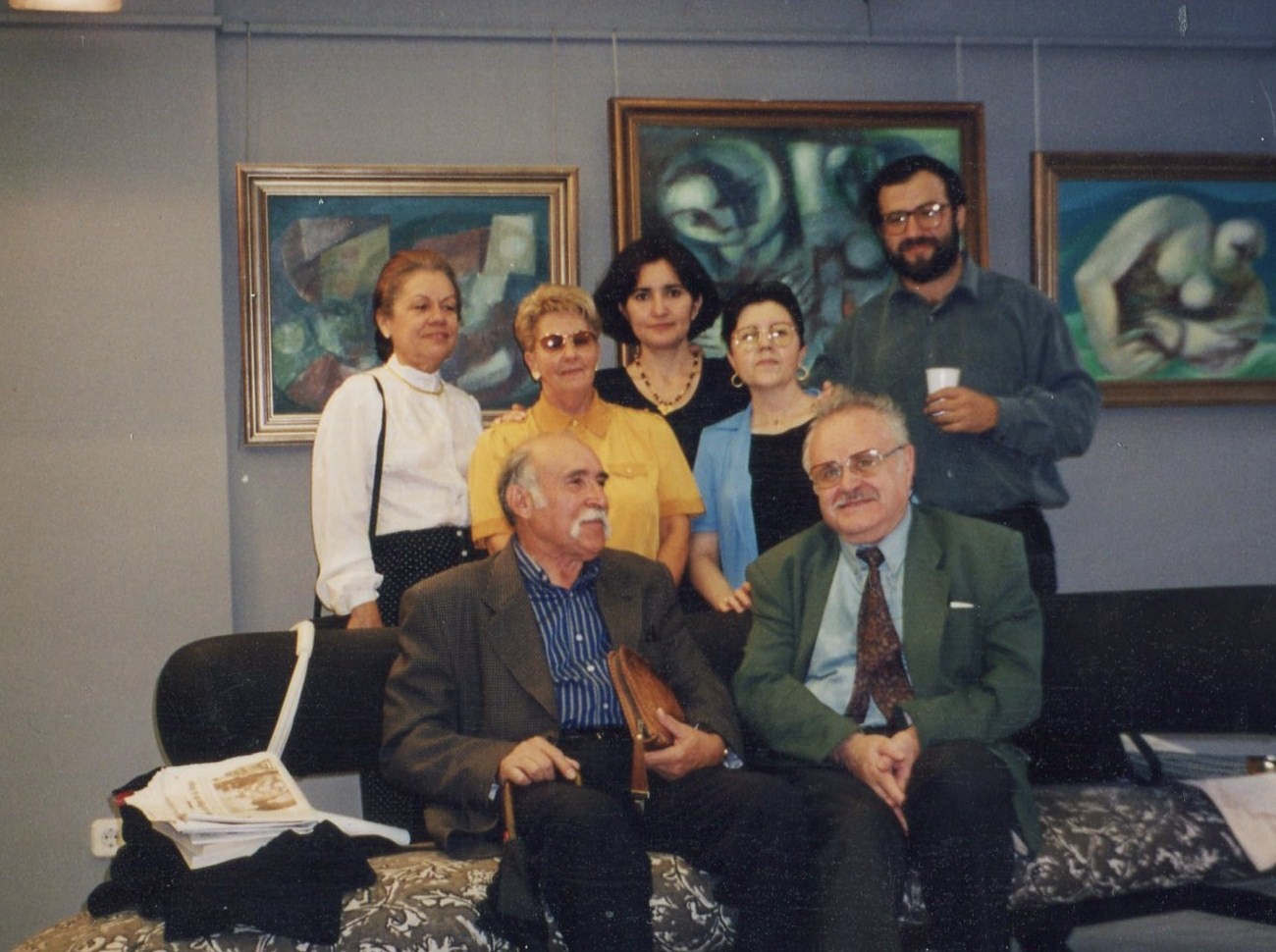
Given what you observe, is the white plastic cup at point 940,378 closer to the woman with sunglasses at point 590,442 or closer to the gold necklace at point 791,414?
the gold necklace at point 791,414

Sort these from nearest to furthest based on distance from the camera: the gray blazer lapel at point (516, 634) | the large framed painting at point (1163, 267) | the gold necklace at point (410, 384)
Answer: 1. the gray blazer lapel at point (516, 634)
2. the gold necklace at point (410, 384)
3. the large framed painting at point (1163, 267)

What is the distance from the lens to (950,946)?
2.79 m

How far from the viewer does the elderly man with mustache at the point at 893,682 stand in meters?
2.83

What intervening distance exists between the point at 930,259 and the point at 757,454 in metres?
0.70

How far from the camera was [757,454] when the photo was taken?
12.2 ft

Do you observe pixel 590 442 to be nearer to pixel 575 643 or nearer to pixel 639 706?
pixel 575 643

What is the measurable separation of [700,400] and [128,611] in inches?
73.9

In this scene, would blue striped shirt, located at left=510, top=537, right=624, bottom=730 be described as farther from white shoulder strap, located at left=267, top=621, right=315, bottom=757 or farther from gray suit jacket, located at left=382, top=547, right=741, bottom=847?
white shoulder strap, located at left=267, top=621, right=315, bottom=757

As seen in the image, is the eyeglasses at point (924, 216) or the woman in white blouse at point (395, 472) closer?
the woman in white blouse at point (395, 472)

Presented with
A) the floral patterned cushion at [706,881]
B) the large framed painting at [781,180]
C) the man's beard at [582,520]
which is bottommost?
the floral patterned cushion at [706,881]

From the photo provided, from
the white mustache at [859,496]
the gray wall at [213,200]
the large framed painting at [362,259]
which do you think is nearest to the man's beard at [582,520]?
the white mustache at [859,496]

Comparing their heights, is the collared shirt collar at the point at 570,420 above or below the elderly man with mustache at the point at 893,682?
above

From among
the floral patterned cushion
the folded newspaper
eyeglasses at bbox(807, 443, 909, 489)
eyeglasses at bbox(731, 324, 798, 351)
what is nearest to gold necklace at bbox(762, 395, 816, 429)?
eyeglasses at bbox(731, 324, 798, 351)

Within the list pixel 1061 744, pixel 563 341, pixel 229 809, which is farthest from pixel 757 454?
pixel 229 809
